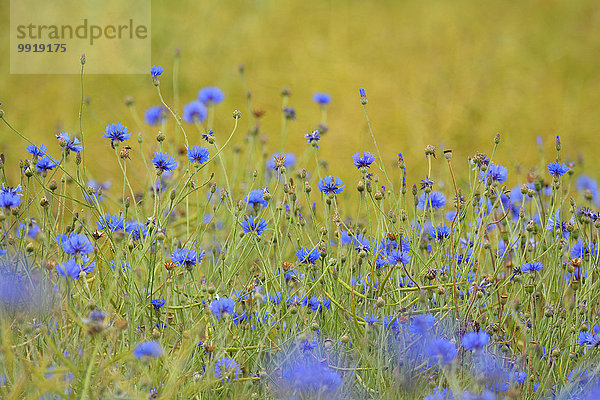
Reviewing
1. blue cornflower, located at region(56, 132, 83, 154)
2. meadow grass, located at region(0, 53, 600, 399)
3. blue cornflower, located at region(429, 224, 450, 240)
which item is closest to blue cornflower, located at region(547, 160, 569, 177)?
meadow grass, located at region(0, 53, 600, 399)

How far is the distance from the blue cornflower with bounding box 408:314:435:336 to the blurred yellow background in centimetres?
181

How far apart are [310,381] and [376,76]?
294 cm

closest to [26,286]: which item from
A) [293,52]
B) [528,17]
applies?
[293,52]

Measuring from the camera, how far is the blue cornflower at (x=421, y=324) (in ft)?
3.71

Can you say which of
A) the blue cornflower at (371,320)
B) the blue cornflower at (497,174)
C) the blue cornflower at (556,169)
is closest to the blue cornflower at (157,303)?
the blue cornflower at (371,320)

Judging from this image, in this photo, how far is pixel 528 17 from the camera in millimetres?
4199

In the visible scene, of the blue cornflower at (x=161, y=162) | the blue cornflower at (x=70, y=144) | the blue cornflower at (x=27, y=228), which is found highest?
the blue cornflower at (x=70, y=144)

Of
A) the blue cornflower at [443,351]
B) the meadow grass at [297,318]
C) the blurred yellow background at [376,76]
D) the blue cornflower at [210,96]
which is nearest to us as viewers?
the blue cornflower at [443,351]

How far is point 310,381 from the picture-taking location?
3.39 ft

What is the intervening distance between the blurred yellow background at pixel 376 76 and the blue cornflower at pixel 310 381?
191 centimetres

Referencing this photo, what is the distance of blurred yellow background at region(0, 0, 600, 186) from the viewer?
3.36 meters

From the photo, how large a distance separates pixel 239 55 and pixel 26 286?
9.26ft

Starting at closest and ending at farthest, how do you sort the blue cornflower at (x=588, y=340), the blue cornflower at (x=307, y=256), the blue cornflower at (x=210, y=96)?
the blue cornflower at (x=588, y=340)
the blue cornflower at (x=307, y=256)
the blue cornflower at (x=210, y=96)

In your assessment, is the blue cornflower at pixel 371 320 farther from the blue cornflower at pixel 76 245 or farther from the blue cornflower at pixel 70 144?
the blue cornflower at pixel 70 144
